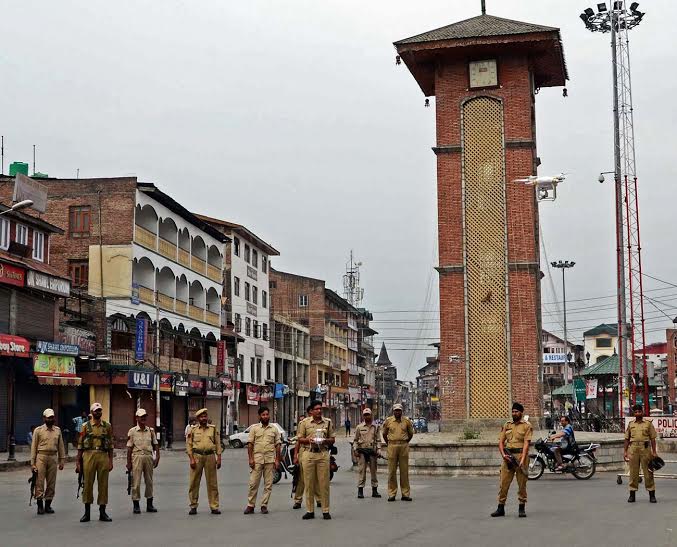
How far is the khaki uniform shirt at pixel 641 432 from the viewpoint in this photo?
1612 cm

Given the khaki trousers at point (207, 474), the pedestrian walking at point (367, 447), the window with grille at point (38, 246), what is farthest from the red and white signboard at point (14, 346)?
the khaki trousers at point (207, 474)

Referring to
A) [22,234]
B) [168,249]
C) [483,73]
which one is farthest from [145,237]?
[483,73]

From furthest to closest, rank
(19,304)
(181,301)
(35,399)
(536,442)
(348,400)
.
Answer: (348,400) → (181,301) → (35,399) → (19,304) → (536,442)

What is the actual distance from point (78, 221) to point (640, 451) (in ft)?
121

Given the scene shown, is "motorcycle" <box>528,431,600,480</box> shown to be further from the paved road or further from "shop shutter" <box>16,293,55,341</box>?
"shop shutter" <box>16,293,55,341</box>

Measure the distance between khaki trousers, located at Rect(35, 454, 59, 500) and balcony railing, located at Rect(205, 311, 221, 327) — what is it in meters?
44.7

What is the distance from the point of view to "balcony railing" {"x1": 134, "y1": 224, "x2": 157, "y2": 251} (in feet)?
157

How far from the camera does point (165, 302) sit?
2053 inches

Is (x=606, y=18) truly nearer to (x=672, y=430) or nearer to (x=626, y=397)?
(x=626, y=397)

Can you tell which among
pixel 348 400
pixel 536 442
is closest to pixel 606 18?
pixel 536 442

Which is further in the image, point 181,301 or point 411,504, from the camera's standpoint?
point 181,301

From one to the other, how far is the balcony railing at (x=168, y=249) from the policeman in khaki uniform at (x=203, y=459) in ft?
124

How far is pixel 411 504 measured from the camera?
1576 centimetres

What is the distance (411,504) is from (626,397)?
26.6 metres
